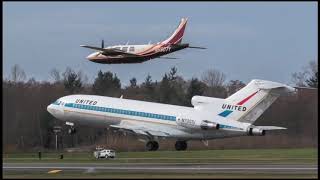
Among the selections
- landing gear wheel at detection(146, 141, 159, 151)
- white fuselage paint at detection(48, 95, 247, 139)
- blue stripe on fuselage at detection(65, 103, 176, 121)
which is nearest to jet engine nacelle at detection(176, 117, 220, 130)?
white fuselage paint at detection(48, 95, 247, 139)

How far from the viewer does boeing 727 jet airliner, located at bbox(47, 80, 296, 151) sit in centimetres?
7200

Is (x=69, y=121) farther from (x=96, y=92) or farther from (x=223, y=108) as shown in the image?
(x=96, y=92)

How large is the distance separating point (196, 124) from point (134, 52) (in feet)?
76.9

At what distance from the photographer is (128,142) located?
89.4m

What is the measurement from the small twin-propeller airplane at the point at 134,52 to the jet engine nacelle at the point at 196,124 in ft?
67.9

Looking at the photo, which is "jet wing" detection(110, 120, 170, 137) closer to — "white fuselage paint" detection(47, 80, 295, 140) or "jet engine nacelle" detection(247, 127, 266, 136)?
"white fuselage paint" detection(47, 80, 295, 140)

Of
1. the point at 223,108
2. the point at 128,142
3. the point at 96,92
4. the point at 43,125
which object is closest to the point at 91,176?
the point at 223,108

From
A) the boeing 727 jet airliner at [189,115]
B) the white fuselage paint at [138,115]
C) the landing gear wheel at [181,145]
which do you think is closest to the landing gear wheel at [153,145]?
the boeing 727 jet airliner at [189,115]

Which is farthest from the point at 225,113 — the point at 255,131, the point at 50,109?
the point at 50,109

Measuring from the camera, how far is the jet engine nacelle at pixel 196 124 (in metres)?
71.4

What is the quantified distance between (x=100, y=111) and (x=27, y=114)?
9.14 m

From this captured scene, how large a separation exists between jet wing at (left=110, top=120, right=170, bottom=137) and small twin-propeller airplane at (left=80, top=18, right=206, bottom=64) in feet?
74.8

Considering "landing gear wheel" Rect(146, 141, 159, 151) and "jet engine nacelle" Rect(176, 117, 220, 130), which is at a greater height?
"jet engine nacelle" Rect(176, 117, 220, 130)

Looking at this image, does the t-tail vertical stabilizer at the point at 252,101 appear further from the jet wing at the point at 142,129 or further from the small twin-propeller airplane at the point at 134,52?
the small twin-propeller airplane at the point at 134,52
